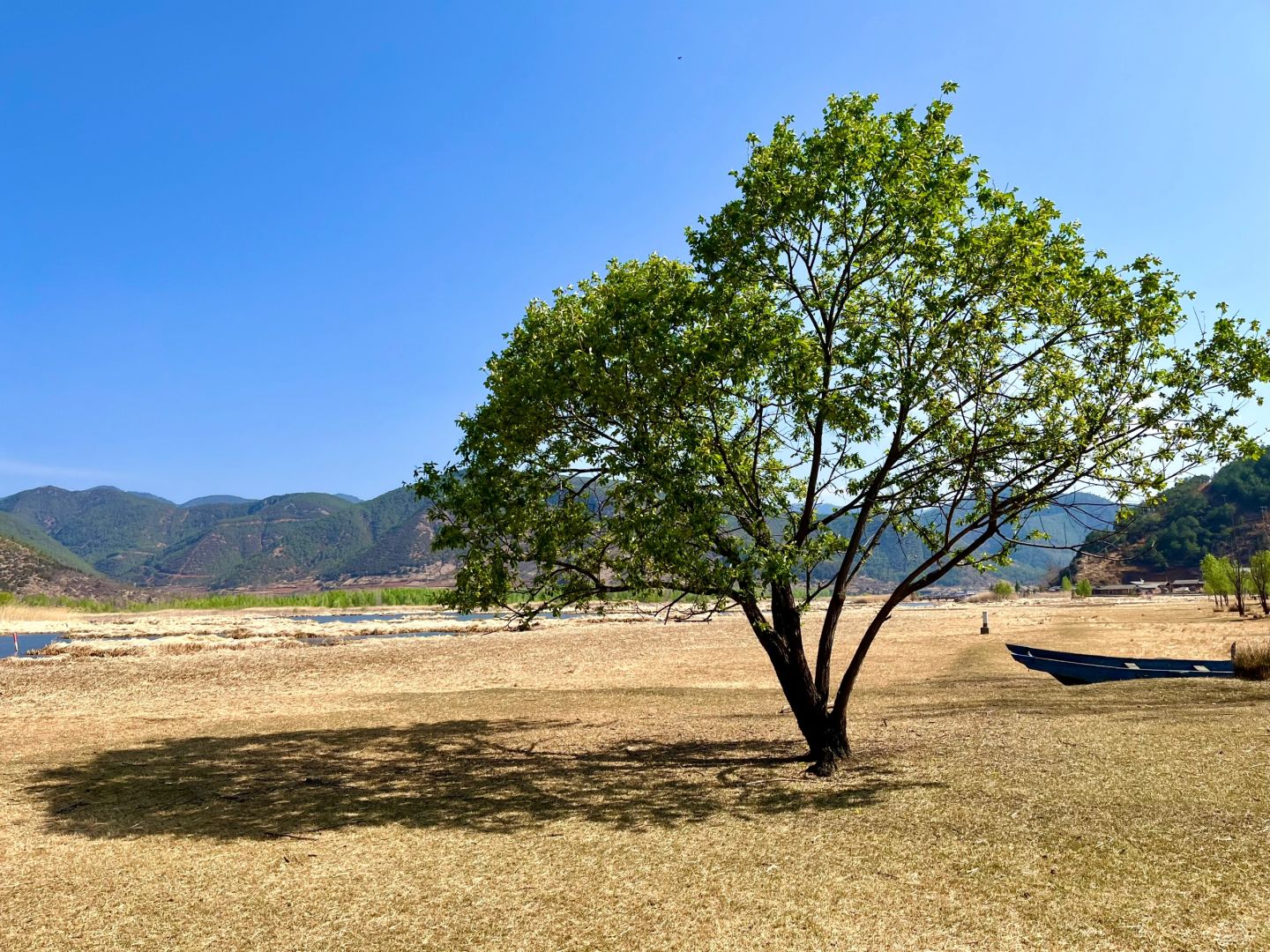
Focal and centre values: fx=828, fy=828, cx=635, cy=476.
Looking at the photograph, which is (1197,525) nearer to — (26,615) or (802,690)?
(802,690)

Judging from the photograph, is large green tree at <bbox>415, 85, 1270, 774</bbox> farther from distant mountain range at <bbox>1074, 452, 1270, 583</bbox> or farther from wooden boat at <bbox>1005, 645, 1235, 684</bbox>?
distant mountain range at <bbox>1074, 452, 1270, 583</bbox>

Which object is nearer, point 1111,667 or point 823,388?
point 823,388

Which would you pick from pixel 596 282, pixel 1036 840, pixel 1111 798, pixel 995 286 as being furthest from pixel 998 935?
pixel 596 282

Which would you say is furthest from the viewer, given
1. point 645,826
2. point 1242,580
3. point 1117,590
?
point 1117,590

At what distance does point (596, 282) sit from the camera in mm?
16766

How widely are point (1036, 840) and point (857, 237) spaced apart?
30.0 ft

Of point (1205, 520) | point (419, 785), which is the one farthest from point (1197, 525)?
point (419, 785)

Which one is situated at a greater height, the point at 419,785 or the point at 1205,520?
the point at 1205,520

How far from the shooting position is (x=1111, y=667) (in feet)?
80.5

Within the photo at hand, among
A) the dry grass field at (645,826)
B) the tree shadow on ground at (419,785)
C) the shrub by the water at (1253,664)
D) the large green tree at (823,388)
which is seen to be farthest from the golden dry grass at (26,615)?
the shrub by the water at (1253,664)

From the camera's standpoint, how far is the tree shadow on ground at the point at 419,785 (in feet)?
39.1

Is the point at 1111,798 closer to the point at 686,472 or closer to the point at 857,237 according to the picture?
the point at 686,472

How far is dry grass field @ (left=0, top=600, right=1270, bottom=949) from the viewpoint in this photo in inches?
310

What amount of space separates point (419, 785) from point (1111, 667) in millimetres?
20593
